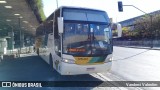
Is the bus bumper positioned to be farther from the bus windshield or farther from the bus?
the bus windshield

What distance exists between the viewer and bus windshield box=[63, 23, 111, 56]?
11148mm

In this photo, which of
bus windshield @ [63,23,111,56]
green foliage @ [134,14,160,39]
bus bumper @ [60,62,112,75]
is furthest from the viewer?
green foliage @ [134,14,160,39]

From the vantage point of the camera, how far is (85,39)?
37.0 ft

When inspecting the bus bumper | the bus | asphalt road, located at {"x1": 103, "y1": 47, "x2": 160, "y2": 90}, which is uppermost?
the bus

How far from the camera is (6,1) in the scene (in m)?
21.1

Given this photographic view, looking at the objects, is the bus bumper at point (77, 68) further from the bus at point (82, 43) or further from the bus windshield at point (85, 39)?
the bus windshield at point (85, 39)

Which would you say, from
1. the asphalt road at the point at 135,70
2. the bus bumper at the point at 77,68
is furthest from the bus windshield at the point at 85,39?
the asphalt road at the point at 135,70

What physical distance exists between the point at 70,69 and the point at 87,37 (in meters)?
1.52

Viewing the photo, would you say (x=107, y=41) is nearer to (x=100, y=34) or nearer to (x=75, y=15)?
(x=100, y=34)

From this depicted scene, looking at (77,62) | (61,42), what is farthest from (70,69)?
(61,42)

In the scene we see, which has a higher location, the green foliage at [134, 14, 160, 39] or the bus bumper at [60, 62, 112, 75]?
the green foliage at [134, 14, 160, 39]

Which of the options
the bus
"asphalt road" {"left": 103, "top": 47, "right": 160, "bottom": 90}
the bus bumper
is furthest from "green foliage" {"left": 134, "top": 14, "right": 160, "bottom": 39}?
the bus bumper

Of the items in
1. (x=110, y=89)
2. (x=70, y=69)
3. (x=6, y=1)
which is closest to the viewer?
(x=110, y=89)

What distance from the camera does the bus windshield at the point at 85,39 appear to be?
11148 mm
